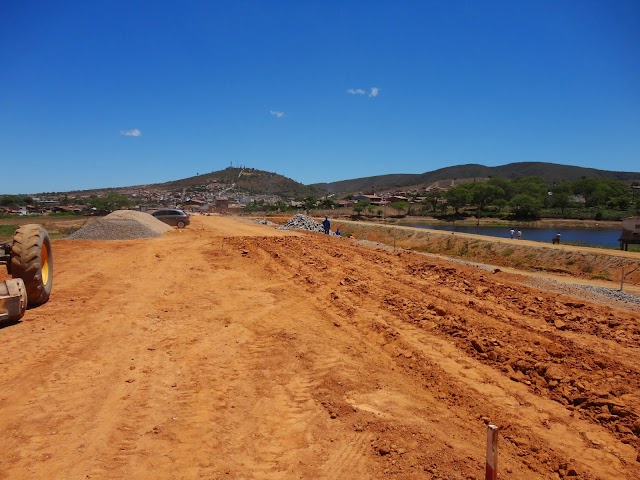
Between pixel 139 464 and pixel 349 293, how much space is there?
650 centimetres

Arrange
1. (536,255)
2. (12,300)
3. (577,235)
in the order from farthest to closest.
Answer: (577,235) < (536,255) < (12,300)

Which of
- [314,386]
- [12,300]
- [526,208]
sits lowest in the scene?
[314,386]

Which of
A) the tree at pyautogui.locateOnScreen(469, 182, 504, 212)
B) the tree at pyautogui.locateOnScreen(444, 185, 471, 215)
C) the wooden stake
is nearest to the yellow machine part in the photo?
the wooden stake

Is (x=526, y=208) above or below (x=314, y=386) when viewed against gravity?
above

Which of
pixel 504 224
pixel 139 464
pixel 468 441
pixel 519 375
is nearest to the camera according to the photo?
pixel 139 464

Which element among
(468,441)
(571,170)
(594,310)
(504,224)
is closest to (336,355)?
(468,441)

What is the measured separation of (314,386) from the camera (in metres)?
5.07

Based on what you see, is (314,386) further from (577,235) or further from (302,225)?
(577,235)

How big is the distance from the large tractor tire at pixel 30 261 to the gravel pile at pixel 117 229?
12.7 meters

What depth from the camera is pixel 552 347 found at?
6.26 m

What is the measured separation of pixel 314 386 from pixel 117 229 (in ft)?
59.4

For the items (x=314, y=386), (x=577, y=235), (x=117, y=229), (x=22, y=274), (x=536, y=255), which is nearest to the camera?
(x=314, y=386)

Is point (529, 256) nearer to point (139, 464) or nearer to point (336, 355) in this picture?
point (336, 355)

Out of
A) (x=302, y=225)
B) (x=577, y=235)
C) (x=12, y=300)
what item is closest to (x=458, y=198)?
(x=577, y=235)
